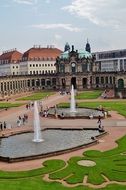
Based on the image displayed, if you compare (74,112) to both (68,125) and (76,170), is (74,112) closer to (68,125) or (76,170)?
(68,125)

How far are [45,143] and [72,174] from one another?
16.5m

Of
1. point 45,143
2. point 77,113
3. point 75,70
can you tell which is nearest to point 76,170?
point 45,143

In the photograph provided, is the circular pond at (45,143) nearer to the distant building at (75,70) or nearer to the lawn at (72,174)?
the lawn at (72,174)

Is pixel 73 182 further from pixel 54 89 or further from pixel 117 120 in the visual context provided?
pixel 54 89

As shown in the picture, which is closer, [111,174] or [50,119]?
[111,174]

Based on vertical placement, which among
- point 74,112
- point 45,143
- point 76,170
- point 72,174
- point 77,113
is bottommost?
point 72,174

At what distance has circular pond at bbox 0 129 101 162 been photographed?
1922 inches

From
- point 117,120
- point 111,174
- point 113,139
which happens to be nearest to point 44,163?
point 111,174

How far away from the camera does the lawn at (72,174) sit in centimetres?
3612

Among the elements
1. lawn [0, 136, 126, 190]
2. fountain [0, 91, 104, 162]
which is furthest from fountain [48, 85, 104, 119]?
lawn [0, 136, 126, 190]

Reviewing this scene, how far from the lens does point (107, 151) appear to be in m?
49.2

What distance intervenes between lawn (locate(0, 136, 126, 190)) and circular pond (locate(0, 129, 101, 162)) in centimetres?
457

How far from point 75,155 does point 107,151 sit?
14.1 feet

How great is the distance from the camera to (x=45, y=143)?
184ft
